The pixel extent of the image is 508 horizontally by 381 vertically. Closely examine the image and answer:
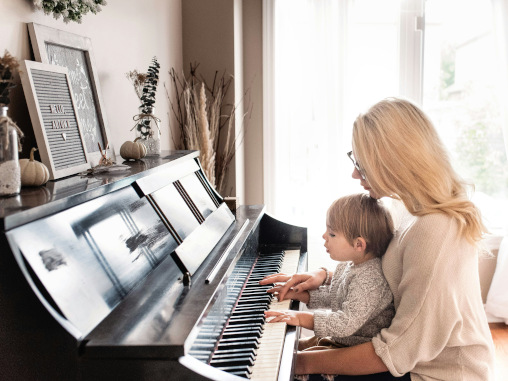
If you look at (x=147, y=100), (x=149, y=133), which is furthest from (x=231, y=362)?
(x=147, y=100)

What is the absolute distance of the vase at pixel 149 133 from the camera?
2234mm

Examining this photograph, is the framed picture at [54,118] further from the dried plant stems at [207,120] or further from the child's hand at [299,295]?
the dried plant stems at [207,120]

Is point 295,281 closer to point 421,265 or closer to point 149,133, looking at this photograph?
point 421,265

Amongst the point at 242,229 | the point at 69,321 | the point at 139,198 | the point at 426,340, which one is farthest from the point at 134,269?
the point at 426,340

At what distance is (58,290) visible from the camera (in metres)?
1.10

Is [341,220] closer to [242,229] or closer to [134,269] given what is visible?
[242,229]

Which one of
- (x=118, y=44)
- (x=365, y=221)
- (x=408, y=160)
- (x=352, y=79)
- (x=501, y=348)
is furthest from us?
(x=352, y=79)

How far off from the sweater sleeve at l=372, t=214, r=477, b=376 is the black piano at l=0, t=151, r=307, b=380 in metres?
0.32

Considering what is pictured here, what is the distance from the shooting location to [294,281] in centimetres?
202

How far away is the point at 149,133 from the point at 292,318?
3.29ft

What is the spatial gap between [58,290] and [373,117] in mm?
1082

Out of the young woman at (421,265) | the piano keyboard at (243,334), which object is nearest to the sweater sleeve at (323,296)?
the piano keyboard at (243,334)

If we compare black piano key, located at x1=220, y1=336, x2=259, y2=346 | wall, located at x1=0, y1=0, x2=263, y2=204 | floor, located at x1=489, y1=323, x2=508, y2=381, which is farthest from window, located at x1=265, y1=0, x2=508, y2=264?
black piano key, located at x1=220, y1=336, x2=259, y2=346

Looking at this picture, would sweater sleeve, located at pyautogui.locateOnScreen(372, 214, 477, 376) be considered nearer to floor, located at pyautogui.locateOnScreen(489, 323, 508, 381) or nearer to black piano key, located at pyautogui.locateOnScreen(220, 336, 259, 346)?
black piano key, located at pyautogui.locateOnScreen(220, 336, 259, 346)
